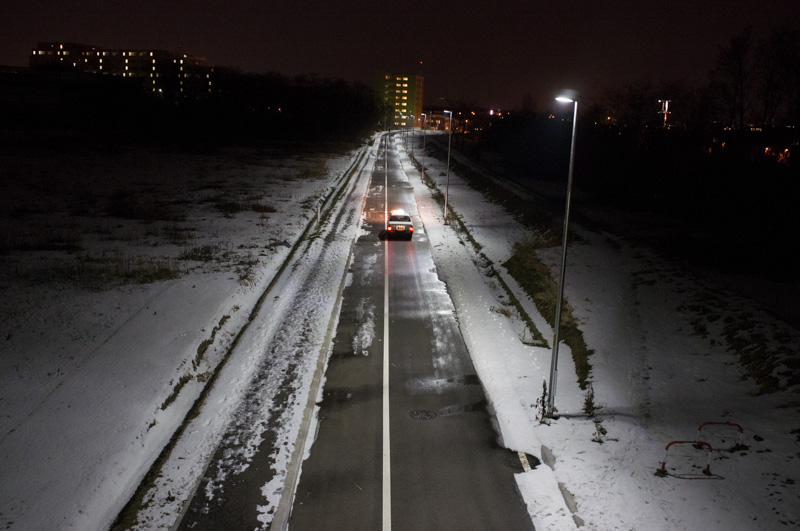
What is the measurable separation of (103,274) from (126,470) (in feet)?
45.5

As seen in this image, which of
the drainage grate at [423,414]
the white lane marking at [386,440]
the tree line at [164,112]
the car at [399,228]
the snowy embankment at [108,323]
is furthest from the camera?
the tree line at [164,112]

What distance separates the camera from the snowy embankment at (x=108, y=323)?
9.50 meters

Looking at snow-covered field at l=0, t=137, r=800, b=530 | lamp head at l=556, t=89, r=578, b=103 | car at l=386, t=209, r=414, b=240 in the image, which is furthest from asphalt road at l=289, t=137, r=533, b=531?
car at l=386, t=209, r=414, b=240

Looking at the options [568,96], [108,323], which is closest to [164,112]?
[108,323]

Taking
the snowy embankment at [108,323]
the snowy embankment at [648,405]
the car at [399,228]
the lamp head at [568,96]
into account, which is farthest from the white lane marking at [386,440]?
the car at [399,228]

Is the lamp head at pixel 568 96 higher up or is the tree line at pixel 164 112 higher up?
the tree line at pixel 164 112

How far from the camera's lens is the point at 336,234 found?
31219 mm

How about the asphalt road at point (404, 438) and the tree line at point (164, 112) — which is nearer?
the asphalt road at point (404, 438)

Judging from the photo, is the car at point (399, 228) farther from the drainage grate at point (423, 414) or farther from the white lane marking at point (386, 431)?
the drainage grate at point (423, 414)

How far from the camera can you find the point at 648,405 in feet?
40.8

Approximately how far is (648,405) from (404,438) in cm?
606

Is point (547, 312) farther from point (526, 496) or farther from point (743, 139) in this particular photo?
point (743, 139)

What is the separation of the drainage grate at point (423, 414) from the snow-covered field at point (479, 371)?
5.47 feet

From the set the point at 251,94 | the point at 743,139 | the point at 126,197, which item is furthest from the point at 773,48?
the point at 251,94
